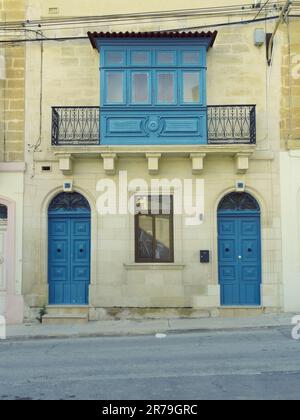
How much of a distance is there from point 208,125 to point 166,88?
1.48 metres

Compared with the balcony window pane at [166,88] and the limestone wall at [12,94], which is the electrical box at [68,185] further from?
the balcony window pane at [166,88]

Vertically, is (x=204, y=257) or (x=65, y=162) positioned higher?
(x=65, y=162)

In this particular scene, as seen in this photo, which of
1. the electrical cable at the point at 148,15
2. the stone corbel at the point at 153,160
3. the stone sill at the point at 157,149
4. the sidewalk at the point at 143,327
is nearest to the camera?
the sidewalk at the point at 143,327

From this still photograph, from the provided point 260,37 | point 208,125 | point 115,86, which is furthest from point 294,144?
point 115,86

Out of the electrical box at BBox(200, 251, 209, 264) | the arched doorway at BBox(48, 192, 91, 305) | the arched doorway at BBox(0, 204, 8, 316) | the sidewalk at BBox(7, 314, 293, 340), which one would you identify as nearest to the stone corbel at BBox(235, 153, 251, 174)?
the electrical box at BBox(200, 251, 209, 264)

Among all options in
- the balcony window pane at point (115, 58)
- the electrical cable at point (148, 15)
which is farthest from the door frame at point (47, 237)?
the electrical cable at point (148, 15)

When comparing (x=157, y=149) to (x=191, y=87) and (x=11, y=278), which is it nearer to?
(x=191, y=87)

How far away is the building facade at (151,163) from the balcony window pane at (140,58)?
0.03 metres

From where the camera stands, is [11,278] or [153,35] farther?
[11,278]

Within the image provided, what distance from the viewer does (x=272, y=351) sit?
873 centimetres

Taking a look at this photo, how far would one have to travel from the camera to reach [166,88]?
512 inches

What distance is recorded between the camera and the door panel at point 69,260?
13.0m

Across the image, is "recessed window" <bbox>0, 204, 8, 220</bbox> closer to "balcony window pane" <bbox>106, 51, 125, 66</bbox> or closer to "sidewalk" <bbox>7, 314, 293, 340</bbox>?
"sidewalk" <bbox>7, 314, 293, 340</bbox>
